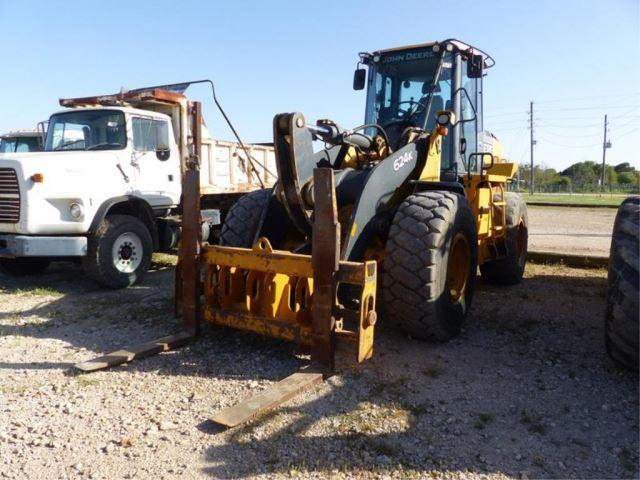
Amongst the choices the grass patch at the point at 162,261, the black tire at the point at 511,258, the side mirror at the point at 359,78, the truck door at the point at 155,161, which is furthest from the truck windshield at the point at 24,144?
the black tire at the point at 511,258

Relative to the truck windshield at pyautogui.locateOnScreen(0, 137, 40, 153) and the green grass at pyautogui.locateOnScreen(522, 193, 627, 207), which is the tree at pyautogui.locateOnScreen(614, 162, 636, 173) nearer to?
the green grass at pyautogui.locateOnScreen(522, 193, 627, 207)

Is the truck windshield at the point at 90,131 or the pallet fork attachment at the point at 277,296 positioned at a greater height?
the truck windshield at the point at 90,131

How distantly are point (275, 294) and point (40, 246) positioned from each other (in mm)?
3903

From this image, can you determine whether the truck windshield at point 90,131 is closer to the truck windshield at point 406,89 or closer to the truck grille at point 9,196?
the truck grille at point 9,196

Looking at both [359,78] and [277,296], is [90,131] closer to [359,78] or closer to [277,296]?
[359,78]

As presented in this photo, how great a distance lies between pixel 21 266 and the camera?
776 cm

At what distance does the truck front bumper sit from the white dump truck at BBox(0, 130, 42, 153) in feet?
18.5

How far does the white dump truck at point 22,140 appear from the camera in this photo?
11.4 metres

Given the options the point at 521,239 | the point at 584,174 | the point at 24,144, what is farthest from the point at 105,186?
the point at 584,174

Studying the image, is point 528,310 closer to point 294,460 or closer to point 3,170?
point 294,460

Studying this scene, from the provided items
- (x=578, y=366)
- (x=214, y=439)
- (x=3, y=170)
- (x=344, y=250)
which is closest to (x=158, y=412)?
(x=214, y=439)

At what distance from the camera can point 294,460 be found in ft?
9.18

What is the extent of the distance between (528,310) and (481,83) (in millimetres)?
2755

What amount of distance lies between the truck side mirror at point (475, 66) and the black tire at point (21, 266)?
625 cm
